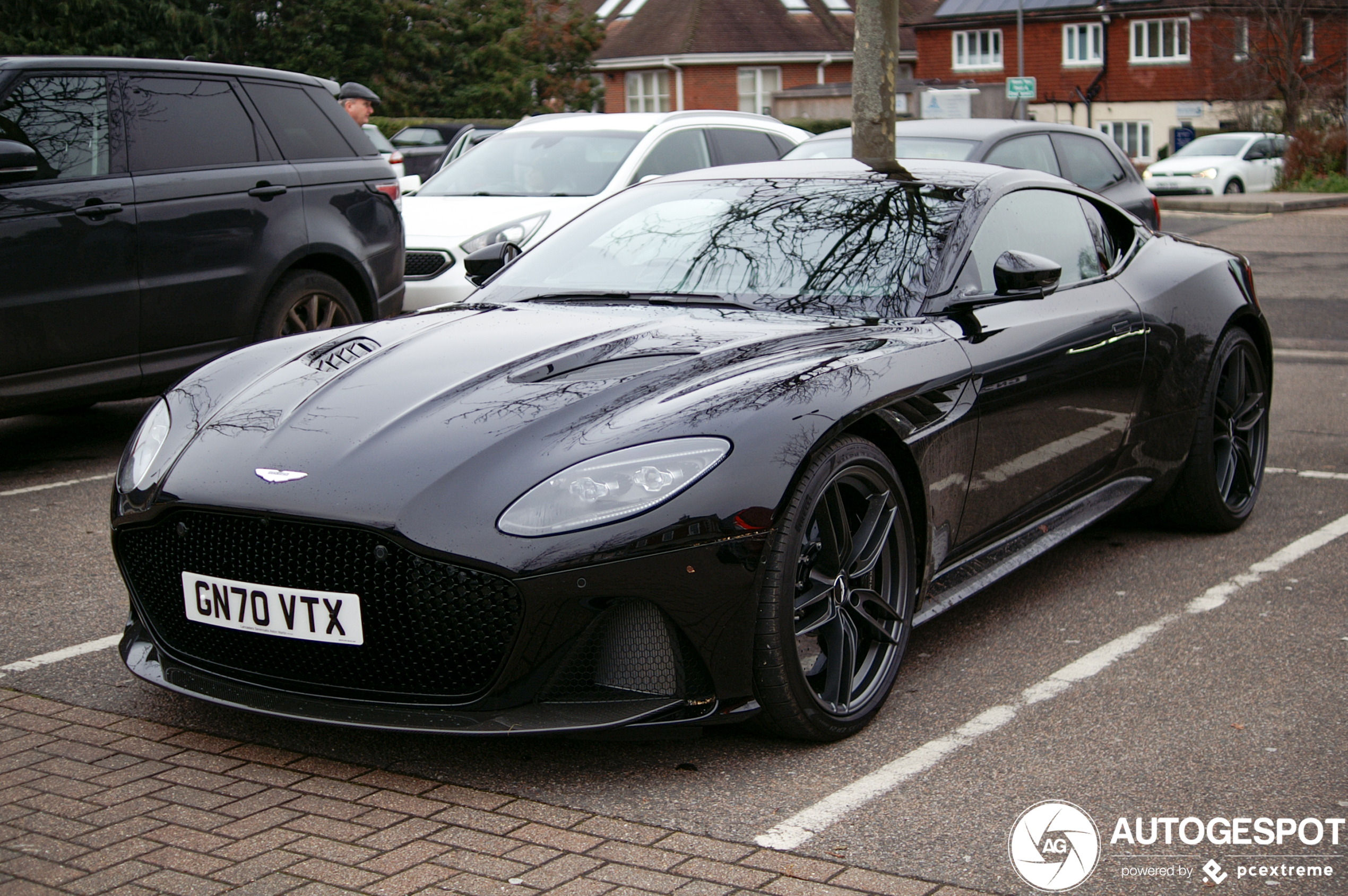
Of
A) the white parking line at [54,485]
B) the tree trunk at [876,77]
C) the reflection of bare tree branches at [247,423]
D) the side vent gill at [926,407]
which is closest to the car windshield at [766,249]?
the side vent gill at [926,407]

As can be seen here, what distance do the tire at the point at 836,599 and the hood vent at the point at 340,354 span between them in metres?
1.40

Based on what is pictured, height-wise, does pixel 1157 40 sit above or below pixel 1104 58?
above

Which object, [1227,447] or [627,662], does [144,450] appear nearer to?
[627,662]

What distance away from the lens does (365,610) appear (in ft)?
10.5

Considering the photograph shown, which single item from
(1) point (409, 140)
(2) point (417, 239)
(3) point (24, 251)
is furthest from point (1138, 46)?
(3) point (24, 251)

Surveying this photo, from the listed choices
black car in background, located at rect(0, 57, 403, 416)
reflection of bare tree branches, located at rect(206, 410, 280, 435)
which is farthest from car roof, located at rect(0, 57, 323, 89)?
reflection of bare tree branches, located at rect(206, 410, 280, 435)

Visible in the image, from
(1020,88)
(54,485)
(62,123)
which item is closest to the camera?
(54,485)

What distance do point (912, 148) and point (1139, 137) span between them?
4317 cm

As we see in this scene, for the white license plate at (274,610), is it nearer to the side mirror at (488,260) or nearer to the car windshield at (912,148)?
the side mirror at (488,260)

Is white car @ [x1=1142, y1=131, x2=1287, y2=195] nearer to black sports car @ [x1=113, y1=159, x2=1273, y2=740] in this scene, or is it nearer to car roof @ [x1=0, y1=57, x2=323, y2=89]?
car roof @ [x1=0, y1=57, x2=323, y2=89]

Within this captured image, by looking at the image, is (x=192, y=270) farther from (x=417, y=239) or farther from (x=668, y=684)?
(x=668, y=684)

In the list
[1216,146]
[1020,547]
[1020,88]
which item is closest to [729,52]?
[1216,146]

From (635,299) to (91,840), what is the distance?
2237mm

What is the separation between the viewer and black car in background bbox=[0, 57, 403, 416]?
6.33 meters
